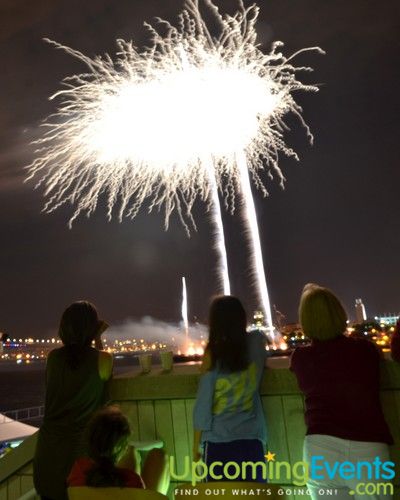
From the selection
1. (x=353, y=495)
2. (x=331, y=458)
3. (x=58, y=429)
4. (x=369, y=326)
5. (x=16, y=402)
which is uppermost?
(x=58, y=429)

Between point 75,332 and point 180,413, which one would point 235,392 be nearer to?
point 180,413

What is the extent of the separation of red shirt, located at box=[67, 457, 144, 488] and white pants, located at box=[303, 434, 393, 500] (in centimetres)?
92

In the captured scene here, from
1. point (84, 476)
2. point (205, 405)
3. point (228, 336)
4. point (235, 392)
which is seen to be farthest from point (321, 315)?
point (84, 476)

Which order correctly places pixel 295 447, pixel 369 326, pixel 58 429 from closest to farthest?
1. pixel 58 429
2. pixel 295 447
3. pixel 369 326

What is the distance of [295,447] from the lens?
2908mm

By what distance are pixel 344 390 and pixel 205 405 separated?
0.79 m

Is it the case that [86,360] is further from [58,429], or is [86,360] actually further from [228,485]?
[228,485]

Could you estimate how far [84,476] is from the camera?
2117mm

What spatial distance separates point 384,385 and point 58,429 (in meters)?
2.03

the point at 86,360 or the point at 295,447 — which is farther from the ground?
the point at 86,360

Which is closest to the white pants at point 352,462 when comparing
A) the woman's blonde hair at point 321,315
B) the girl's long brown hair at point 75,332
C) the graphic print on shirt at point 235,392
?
the graphic print on shirt at point 235,392

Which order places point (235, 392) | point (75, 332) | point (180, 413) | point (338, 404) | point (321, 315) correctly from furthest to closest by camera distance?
point (180, 413) < point (75, 332) < point (235, 392) < point (321, 315) < point (338, 404)

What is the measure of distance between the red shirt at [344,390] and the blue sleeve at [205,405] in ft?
1.74

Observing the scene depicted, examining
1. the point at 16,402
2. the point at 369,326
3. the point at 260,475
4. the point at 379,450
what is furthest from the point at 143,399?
the point at 16,402
